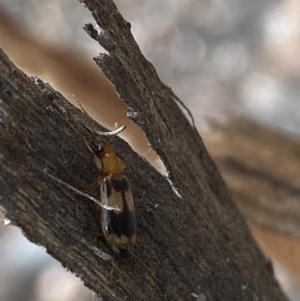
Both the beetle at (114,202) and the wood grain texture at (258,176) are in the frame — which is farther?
the wood grain texture at (258,176)

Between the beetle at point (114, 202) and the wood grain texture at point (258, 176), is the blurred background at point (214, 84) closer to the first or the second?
the wood grain texture at point (258, 176)

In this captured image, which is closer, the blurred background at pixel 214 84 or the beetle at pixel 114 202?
the beetle at pixel 114 202

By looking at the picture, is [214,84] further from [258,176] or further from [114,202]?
[114,202]

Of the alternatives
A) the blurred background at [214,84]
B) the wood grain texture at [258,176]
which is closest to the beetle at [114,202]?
the blurred background at [214,84]

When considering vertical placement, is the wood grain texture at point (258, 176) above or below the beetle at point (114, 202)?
above

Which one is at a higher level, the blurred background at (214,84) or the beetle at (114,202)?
the blurred background at (214,84)

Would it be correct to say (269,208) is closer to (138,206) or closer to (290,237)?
(290,237)

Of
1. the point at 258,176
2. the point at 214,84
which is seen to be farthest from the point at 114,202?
the point at 214,84

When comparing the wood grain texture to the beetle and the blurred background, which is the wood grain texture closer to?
the blurred background
